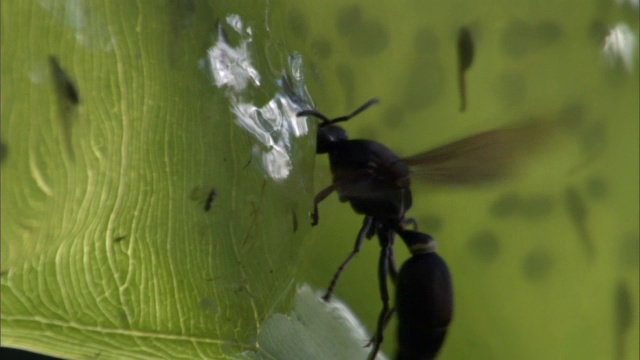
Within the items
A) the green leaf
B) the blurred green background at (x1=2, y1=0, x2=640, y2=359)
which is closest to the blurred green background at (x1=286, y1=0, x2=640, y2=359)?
the blurred green background at (x1=2, y1=0, x2=640, y2=359)

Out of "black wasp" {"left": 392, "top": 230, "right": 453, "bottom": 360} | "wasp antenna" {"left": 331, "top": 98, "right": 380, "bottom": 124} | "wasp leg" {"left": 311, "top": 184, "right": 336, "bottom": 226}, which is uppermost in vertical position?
"wasp antenna" {"left": 331, "top": 98, "right": 380, "bottom": 124}

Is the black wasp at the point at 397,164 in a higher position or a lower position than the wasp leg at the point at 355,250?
higher

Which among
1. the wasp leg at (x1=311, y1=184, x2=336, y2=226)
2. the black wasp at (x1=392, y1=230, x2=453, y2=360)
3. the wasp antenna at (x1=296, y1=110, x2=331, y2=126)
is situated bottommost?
the black wasp at (x1=392, y1=230, x2=453, y2=360)

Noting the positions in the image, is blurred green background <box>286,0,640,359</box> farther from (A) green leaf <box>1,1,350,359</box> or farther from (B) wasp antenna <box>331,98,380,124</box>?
(A) green leaf <box>1,1,350,359</box>

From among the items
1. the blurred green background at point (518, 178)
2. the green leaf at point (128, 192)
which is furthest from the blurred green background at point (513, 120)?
the green leaf at point (128, 192)

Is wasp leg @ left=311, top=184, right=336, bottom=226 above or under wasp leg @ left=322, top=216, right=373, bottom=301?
above

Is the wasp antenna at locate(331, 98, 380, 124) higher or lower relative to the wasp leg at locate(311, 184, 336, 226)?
higher

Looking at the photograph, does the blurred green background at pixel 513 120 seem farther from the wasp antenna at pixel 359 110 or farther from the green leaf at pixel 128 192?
the green leaf at pixel 128 192

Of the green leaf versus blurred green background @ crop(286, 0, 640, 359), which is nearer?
the green leaf

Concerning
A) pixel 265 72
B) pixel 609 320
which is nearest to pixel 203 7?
pixel 265 72
